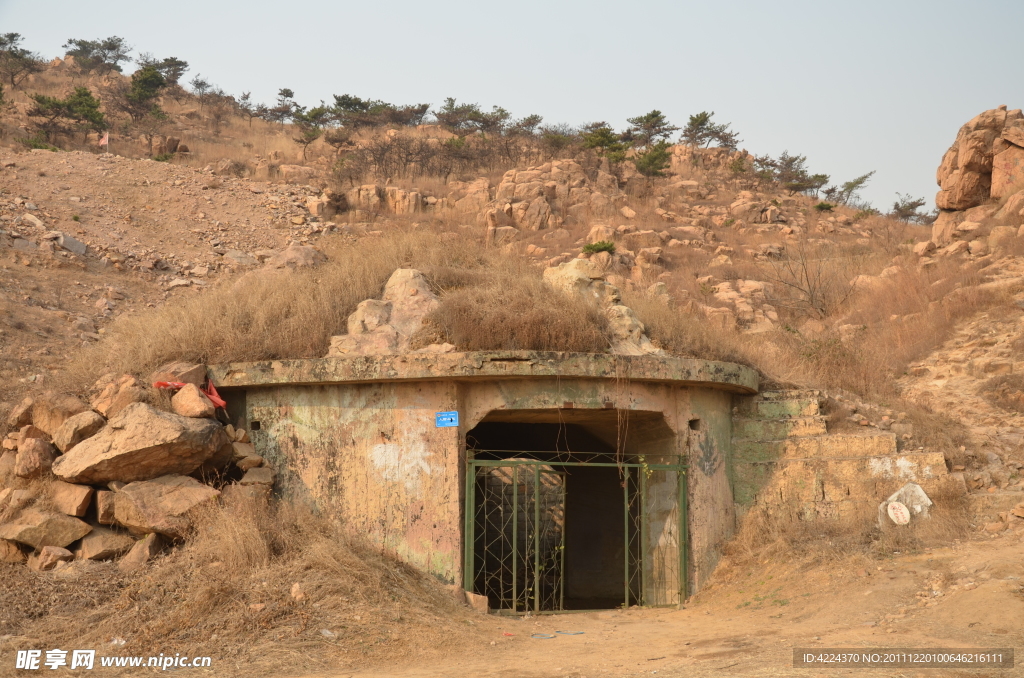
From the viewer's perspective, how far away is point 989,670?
17.4 ft

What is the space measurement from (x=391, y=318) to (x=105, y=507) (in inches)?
131

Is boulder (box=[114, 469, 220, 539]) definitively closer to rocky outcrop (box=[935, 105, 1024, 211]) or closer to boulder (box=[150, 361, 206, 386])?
boulder (box=[150, 361, 206, 386])

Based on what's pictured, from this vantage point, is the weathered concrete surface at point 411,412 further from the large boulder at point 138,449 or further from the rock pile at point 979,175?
the rock pile at point 979,175

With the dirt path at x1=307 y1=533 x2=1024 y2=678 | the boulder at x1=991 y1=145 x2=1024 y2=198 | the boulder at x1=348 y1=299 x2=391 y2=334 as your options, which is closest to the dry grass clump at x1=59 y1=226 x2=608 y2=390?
the boulder at x1=348 y1=299 x2=391 y2=334

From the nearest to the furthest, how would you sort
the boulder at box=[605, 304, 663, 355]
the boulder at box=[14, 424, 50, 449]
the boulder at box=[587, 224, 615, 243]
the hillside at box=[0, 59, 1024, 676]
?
1. the hillside at box=[0, 59, 1024, 676]
2. the boulder at box=[14, 424, 50, 449]
3. the boulder at box=[605, 304, 663, 355]
4. the boulder at box=[587, 224, 615, 243]

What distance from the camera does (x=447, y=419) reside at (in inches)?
315

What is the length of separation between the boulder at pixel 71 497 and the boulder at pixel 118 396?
70 centimetres

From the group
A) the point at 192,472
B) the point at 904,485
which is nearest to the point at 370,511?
the point at 192,472

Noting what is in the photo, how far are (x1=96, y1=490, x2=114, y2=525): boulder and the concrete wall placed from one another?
148 cm

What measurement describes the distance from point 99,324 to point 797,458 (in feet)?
30.6

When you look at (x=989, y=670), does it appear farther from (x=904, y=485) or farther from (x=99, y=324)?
(x=99, y=324)

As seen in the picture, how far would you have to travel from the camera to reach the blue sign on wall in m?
7.98

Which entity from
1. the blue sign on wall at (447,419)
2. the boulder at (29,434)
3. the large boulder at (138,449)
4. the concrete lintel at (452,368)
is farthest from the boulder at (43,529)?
the blue sign on wall at (447,419)

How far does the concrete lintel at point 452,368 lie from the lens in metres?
7.84
